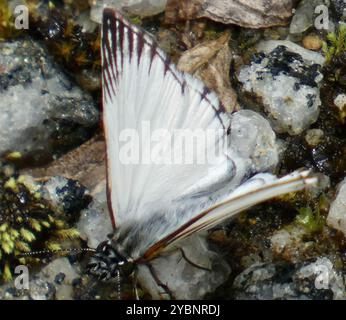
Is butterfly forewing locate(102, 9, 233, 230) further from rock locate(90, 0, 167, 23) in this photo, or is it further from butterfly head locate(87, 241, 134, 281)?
rock locate(90, 0, 167, 23)

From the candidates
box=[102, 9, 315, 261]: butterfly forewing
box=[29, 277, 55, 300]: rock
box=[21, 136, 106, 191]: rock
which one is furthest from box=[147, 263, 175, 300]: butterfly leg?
box=[21, 136, 106, 191]: rock

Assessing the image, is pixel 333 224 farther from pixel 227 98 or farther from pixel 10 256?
pixel 10 256

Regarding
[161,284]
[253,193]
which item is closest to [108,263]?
[161,284]

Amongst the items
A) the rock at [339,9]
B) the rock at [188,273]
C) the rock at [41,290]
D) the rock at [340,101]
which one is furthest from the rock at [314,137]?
the rock at [41,290]

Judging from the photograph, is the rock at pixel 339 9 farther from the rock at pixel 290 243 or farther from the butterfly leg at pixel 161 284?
the butterfly leg at pixel 161 284

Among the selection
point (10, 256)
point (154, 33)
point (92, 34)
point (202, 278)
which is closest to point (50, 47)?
point (92, 34)
